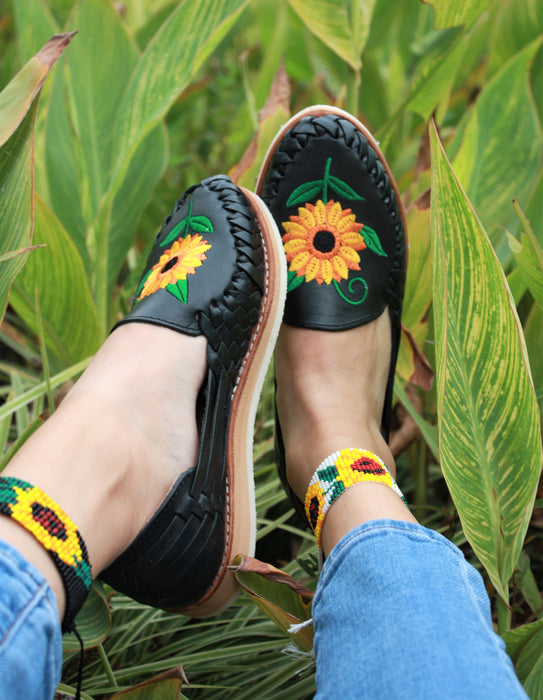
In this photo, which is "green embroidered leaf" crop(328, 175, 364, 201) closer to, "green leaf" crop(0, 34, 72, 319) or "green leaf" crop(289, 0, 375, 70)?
"green leaf" crop(289, 0, 375, 70)

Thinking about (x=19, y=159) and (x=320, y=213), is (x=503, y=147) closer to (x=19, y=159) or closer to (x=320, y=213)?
(x=320, y=213)

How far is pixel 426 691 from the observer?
39cm

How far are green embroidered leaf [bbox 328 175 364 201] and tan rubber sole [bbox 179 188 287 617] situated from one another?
108 millimetres

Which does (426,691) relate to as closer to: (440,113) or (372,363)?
(372,363)

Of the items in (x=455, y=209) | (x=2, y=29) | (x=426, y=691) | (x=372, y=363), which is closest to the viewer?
(x=426, y=691)

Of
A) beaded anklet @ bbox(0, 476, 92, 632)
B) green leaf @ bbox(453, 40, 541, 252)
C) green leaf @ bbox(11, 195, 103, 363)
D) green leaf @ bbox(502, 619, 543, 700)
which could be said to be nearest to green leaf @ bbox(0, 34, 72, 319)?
beaded anklet @ bbox(0, 476, 92, 632)

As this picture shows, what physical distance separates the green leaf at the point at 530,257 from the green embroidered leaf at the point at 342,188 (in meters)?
0.34

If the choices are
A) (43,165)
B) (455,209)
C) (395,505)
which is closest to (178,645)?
(395,505)

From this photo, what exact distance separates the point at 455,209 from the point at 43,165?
84 centimetres

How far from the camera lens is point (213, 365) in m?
0.75

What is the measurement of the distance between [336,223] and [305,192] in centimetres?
6

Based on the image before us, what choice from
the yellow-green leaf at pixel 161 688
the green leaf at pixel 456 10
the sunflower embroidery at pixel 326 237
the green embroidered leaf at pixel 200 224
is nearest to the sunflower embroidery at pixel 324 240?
the sunflower embroidery at pixel 326 237

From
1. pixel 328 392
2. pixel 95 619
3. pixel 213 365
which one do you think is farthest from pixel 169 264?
pixel 95 619

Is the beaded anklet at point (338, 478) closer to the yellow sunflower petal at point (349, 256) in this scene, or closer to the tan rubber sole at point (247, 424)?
the tan rubber sole at point (247, 424)
